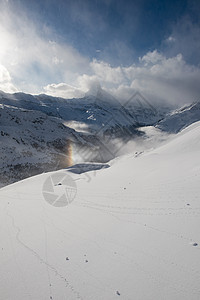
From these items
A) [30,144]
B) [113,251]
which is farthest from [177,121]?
[113,251]

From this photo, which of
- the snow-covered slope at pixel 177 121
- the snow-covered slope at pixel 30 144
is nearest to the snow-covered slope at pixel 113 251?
the snow-covered slope at pixel 30 144

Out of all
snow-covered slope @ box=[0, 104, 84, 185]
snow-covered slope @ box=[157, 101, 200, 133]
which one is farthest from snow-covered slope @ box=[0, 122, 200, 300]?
snow-covered slope @ box=[157, 101, 200, 133]

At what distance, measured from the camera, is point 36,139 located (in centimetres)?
3925

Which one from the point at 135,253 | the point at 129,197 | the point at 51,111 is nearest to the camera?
the point at 135,253

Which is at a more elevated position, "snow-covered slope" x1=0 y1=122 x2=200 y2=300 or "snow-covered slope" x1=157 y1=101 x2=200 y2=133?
"snow-covered slope" x1=157 y1=101 x2=200 y2=133

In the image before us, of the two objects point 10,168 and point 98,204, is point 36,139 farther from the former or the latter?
point 98,204

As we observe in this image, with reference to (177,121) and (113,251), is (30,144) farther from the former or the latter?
(177,121)

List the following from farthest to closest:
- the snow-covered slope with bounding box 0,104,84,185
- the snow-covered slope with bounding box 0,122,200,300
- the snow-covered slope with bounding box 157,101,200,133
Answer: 1. the snow-covered slope with bounding box 157,101,200,133
2. the snow-covered slope with bounding box 0,104,84,185
3. the snow-covered slope with bounding box 0,122,200,300

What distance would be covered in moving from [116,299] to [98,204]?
10.9 feet

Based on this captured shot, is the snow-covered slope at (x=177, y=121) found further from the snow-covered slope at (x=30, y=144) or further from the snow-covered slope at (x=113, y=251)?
the snow-covered slope at (x=113, y=251)

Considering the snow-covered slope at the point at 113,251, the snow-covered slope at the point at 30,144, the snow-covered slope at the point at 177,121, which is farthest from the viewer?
the snow-covered slope at the point at 177,121

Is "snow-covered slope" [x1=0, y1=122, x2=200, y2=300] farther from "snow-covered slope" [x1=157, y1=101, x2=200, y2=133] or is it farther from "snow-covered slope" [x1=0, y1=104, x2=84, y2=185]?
"snow-covered slope" [x1=157, y1=101, x2=200, y2=133]

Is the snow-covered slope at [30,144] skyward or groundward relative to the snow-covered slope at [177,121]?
groundward

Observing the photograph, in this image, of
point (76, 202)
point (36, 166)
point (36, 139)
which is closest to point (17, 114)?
point (36, 139)
